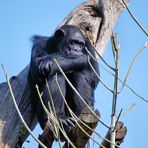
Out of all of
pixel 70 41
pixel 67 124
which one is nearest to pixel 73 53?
pixel 70 41

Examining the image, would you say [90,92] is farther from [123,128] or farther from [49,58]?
[123,128]

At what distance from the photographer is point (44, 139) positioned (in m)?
5.36

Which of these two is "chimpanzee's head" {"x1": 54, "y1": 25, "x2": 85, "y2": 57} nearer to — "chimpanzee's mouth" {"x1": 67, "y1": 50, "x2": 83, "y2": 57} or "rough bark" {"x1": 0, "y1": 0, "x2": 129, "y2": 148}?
"chimpanzee's mouth" {"x1": 67, "y1": 50, "x2": 83, "y2": 57}

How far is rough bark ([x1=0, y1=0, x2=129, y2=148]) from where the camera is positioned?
6439 millimetres

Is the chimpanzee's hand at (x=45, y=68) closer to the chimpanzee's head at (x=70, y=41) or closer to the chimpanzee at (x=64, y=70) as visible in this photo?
the chimpanzee at (x=64, y=70)

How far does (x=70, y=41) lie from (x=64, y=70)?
680 mm

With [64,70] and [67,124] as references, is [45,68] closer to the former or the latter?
[64,70]

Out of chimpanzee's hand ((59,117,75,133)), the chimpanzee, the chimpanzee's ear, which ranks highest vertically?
the chimpanzee's ear

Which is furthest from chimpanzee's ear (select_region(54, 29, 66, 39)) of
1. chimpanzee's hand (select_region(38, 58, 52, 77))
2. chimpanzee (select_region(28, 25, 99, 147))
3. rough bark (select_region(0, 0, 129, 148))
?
chimpanzee's hand (select_region(38, 58, 52, 77))

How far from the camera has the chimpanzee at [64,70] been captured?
240 inches

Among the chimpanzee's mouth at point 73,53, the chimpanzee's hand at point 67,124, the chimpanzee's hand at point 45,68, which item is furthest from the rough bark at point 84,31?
the chimpanzee's hand at point 67,124

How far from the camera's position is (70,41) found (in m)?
7.07

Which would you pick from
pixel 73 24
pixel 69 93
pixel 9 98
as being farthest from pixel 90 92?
pixel 73 24

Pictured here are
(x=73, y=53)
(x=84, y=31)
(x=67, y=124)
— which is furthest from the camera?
(x=84, y=31)
